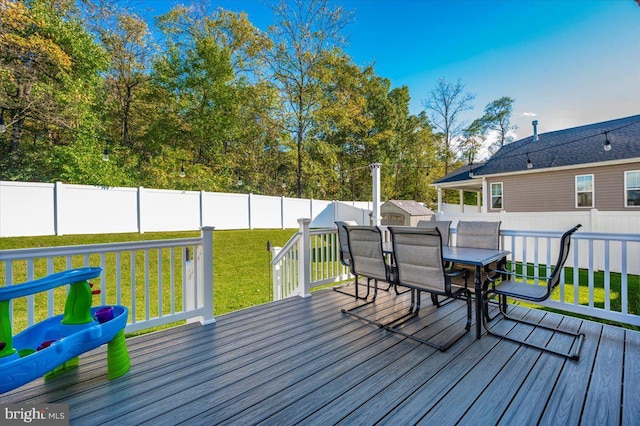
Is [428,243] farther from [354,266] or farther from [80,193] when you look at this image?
[80,193]

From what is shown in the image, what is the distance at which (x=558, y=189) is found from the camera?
9.20 metres

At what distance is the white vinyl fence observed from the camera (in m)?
6.54

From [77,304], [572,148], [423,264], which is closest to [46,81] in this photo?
[77,304]

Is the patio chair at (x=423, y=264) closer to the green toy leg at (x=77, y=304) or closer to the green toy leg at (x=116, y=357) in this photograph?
the green toy leg at (x=116, y=357)

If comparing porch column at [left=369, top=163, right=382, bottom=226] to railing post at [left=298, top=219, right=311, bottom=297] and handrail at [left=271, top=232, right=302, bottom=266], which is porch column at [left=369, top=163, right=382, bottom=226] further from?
railing post at [left=298, top=219, right=311, bottom=297]

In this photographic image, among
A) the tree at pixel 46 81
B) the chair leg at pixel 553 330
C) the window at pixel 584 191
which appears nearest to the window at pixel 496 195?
the window at pixel 584 191

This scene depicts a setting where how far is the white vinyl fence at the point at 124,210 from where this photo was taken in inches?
257

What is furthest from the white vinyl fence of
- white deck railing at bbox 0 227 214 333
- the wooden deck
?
the wooden deck

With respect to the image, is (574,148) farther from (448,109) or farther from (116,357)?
(116,357)

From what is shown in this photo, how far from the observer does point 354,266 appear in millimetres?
3223

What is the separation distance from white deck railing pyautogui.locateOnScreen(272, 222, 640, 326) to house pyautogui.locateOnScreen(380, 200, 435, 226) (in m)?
3.80

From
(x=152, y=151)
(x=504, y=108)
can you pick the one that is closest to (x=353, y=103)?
(x=152, y=151)

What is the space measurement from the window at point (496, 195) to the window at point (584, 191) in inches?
89.6

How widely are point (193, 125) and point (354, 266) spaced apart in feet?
41.4
